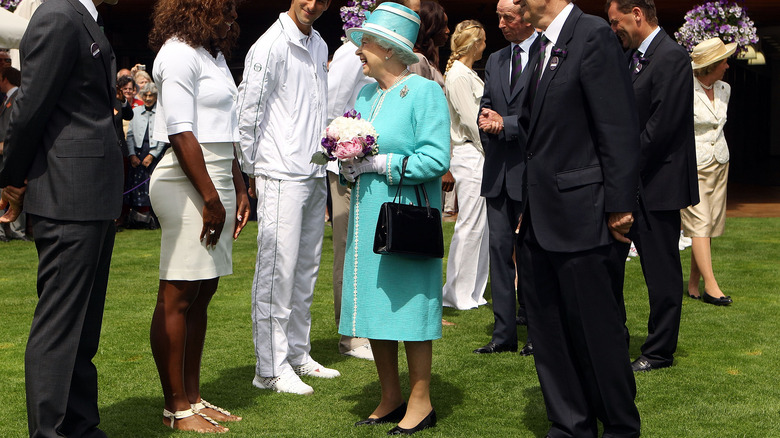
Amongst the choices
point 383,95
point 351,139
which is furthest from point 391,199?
point 383,95

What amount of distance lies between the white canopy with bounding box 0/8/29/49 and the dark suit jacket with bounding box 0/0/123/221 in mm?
6413

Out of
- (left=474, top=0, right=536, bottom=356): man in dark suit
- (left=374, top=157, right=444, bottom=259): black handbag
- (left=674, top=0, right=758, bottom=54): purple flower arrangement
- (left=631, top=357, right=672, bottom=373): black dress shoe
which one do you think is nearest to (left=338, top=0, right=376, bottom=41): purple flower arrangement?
(left=674, top=0, right=758, bottom=54): purple flower arrangement

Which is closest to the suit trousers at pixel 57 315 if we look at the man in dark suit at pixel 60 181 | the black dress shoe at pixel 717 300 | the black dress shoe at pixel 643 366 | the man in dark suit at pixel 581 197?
the man in dark suit at pixel 60 181

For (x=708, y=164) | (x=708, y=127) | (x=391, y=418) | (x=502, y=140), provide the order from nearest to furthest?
1. (x=391, y=418)
2. (x=502, y=140)
3. (x=708, y=164)
4. (x=708, y=127)

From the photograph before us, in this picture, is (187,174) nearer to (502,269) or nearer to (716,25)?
(502,269)

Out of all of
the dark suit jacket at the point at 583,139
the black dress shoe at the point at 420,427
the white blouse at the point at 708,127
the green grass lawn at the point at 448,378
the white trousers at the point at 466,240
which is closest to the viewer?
the dark suit jacket at the point at 583,139

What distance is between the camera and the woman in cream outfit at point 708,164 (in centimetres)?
762

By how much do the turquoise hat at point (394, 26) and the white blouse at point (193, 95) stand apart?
2.46 feet

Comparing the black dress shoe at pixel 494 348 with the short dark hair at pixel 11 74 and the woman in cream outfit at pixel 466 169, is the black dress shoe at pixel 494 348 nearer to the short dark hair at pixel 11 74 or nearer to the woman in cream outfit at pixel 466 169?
the woman in cream outfit at pixel 466 169

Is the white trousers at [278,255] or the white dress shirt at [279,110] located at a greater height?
the white dress shirt at [279,110]

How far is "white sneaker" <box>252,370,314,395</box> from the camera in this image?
4.89 m

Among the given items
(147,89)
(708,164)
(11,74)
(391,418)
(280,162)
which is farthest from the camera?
(147,89)

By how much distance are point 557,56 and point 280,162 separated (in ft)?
6.07

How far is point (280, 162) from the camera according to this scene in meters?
4.88
